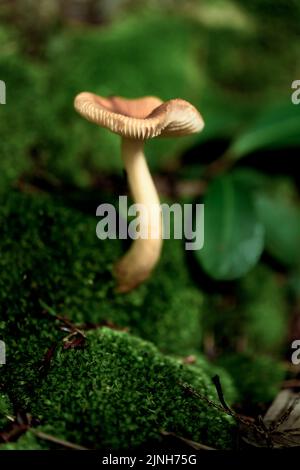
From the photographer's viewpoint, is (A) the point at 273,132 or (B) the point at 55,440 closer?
(B) the point at 55,440

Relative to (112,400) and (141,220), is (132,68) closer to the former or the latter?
(141,220)

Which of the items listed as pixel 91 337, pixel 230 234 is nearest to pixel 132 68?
pixel 230 234

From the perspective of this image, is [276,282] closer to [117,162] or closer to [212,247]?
[212,247]

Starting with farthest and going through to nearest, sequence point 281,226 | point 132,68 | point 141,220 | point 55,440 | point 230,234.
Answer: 1. point 132,68
2. point 281,226
3. point 230,234
4. point 141,220
5. point 55,440

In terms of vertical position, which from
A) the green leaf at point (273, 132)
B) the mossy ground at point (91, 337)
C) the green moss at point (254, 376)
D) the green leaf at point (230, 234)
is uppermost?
the green leaf at point (273, 132)

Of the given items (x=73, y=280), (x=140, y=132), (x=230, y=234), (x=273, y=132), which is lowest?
(x=73, y=280)

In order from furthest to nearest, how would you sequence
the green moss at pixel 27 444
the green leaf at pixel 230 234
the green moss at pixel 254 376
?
the green leaf at pixel 230 234
the green moss at pixel 254 376
the green moss at pixel 27 444

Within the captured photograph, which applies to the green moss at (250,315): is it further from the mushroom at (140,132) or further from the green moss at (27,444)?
the green moss at (27,444)

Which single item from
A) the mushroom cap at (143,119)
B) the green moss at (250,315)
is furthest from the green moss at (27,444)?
the green moss at (250,315)

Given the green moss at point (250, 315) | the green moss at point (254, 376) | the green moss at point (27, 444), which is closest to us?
the green moss at point (27, 444)
